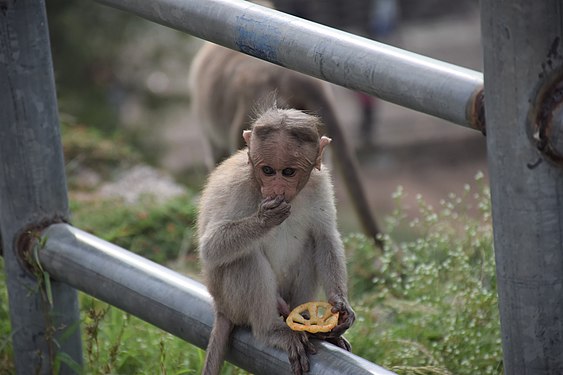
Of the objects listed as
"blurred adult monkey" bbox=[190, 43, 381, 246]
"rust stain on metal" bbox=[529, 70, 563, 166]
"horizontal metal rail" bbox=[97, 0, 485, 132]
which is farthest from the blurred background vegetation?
"rust stain on metal" bbox=[529, 70, 563, 166]

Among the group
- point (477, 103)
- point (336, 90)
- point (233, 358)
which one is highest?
point (336, 90)

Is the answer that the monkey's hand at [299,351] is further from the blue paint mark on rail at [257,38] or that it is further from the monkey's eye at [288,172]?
the blue paint mark on rail at [257,38]

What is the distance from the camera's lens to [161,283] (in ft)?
8.33

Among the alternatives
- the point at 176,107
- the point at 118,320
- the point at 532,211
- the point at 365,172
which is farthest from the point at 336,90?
the point at 532,211

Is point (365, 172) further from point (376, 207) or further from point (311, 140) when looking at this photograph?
point (311, 140)

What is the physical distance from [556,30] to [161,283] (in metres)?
1.32

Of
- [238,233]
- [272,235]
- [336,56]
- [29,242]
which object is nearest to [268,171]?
[238,233]

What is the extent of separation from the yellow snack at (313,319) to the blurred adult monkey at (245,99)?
2937 millimetres

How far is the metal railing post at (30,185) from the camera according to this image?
2.76 metres

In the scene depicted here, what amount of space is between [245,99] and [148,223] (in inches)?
52.4

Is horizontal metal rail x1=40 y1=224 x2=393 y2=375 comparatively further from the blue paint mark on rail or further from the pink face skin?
the blue paint mark on rail

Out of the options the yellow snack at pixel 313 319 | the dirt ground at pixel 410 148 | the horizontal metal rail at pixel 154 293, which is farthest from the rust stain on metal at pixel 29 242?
the dirt ground at pixel 410 148

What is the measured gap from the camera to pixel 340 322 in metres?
2.75

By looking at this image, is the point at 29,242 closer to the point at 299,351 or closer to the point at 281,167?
the point at 281,167
